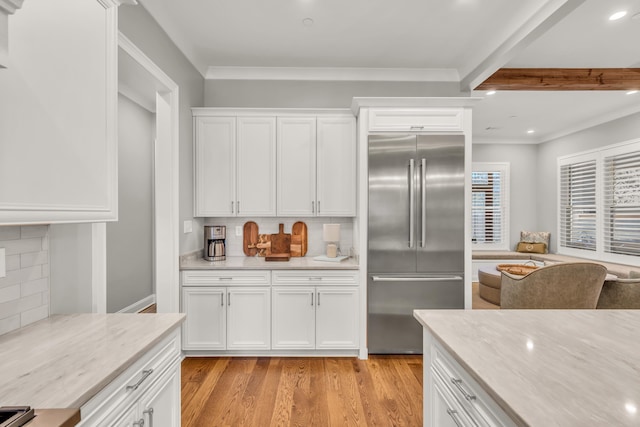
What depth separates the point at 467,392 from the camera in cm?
107

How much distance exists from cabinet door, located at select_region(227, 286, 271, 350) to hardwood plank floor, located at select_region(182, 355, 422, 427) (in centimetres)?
15

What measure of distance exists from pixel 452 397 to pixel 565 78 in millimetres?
3765

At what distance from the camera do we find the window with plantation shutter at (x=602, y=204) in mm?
4492

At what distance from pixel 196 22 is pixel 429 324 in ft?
9.38

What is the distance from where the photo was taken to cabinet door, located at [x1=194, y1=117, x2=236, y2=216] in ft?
10.7

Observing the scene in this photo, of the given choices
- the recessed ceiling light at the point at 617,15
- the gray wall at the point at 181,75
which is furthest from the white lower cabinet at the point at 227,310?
the recessed ceiling light at the point at 617,15

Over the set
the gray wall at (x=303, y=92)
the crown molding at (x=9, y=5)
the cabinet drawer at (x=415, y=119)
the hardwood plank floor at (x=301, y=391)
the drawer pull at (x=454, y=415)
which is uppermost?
the gray wall at (x=303, y=92)

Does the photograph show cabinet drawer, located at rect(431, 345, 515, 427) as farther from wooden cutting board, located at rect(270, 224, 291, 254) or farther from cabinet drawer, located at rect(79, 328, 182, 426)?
wooden cutting board, located at rect(270, 224, 291, 254)

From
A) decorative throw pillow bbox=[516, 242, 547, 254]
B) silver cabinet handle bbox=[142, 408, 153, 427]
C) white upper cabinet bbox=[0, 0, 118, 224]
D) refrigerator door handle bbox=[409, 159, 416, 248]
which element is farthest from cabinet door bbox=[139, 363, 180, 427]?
decorative throw pillow bbox=[516, 242, 547, 254]

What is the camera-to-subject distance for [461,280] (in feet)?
9.90

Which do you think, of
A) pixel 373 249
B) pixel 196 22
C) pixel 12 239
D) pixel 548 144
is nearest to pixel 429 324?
pixel 373 249

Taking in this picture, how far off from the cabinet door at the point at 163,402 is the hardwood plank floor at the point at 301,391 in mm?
713

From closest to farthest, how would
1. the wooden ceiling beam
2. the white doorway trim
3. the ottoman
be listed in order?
the white doorway trim → the wooden ceiling beam → the ottoman

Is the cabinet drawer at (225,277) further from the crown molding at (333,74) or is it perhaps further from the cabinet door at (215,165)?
the crown molding at (333,74)
